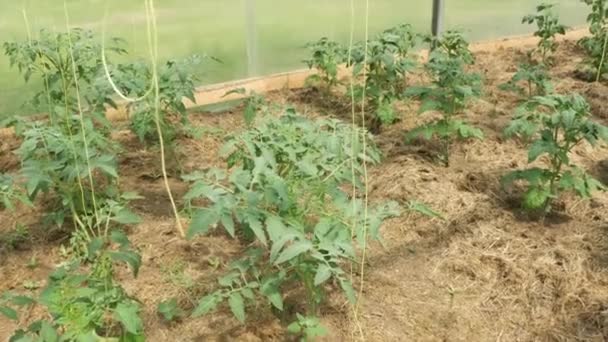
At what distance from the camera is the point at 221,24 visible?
138 inches

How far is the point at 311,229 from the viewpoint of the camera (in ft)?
5.55

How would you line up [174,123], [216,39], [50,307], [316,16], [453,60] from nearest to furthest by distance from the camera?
[50,307] → [453,60] → [174,123] → [216,39] → [316,16]

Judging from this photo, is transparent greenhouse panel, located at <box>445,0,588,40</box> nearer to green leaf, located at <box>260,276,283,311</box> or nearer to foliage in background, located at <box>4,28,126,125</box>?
foliage in background, located at <box>4,28,126,125</box>

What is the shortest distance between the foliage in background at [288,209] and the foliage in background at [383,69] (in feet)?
3.05

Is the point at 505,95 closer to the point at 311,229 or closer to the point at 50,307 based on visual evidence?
the point at 311,229

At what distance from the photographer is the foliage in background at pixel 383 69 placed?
2797mm

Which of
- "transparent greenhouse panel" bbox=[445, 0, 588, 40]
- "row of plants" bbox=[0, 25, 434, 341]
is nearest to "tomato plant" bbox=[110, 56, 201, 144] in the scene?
"row of plants" bbox=[0, 25, 434, 341]

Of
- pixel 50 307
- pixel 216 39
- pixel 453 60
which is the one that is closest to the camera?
pixel 50 307

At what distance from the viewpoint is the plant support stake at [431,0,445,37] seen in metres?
4.21

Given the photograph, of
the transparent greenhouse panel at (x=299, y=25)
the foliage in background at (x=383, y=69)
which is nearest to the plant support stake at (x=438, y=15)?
the transparent greenhouse panel at (x=299, y=25)

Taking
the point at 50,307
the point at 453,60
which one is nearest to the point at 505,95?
the point at 453,60

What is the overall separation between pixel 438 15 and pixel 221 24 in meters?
1.67

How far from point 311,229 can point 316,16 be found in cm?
244

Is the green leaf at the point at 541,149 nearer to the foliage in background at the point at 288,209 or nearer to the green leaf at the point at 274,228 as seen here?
the foliage in background at the point at 288,209
